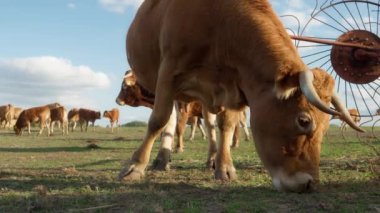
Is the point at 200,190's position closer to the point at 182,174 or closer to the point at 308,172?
the point at 308,172

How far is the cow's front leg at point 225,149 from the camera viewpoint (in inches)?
275

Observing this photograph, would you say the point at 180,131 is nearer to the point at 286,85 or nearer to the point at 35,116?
the point at 286,85

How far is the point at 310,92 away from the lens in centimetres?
464

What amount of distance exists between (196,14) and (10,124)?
60.5 metres

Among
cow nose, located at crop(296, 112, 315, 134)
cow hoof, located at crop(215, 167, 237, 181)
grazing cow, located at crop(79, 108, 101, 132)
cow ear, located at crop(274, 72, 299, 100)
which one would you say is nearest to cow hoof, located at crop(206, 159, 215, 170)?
cow hoof, located at crop(215, 167, 237, 181)

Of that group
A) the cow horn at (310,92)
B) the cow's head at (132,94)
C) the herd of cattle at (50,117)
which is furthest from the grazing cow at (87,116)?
the cow horn at (310,92)

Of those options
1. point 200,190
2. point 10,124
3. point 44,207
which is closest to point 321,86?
point 200,190

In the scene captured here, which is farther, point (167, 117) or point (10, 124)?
point (10, 124)

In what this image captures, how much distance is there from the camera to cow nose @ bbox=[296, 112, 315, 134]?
15.9ft

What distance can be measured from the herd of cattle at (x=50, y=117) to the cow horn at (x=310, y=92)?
36411 mm

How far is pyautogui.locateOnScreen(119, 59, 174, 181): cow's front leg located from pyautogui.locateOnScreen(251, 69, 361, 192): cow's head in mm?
1692

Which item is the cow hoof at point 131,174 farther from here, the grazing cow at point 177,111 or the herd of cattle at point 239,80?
the grazing cow at point 177,111

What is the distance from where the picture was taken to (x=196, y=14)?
6.43 m

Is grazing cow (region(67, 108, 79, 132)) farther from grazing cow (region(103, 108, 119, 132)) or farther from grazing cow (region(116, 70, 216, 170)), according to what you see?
grazing cow (region(116, 70, 216, 170))
